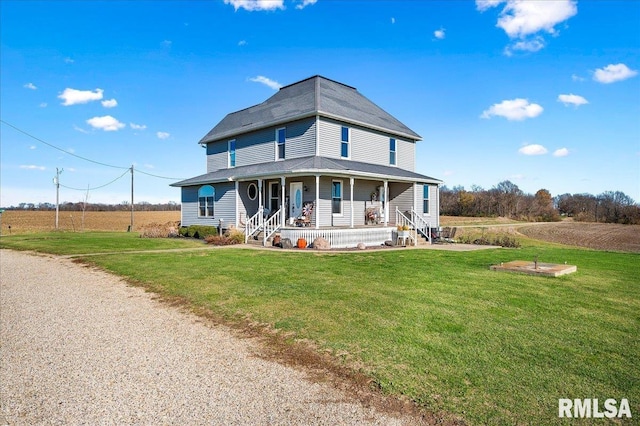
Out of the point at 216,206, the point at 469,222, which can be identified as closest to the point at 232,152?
the point at 216,206

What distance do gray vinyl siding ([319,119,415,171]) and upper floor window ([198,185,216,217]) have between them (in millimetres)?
8837

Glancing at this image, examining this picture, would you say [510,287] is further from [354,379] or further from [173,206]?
[173,206]

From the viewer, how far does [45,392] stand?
12.3ft

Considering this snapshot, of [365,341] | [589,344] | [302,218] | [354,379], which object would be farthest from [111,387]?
[302,218]

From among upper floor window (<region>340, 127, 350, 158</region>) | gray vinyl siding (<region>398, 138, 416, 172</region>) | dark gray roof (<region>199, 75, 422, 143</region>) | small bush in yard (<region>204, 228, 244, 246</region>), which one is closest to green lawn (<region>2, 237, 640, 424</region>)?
small bush in yard (<region>204, 228, 244, 246</region>)

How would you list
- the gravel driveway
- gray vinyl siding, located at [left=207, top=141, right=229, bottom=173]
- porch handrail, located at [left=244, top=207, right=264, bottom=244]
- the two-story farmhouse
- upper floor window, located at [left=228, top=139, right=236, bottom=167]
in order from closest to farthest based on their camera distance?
the gravel driveway → the two-story farmhouse → porch handrail, located at [left=244, top=207, right=264, bottom=244] → upper floor window, located at [left=228, top=139, right=236, bottom=167] → gray vinyl siding, located at [left=207, top=141, right=229, bottom=173]

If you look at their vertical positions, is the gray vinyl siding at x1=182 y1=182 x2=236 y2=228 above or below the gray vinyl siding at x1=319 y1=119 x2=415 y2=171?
below

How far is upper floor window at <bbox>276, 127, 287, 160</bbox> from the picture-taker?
2153cm

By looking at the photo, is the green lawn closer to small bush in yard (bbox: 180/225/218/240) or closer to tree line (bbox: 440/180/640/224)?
small bush in yard (bbox: 180/225/218/240)

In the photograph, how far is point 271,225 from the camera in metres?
19.1

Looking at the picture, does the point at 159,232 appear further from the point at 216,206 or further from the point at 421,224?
the point at 421,224

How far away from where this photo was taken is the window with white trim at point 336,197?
19.7 meters

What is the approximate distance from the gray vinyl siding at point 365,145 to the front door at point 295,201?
2.24 m

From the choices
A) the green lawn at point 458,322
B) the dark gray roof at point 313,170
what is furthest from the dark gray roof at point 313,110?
the green lawn at point 458,322
